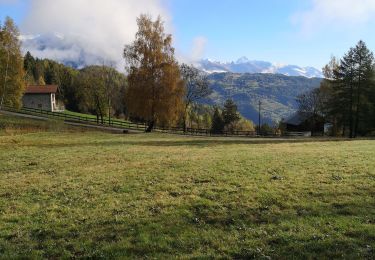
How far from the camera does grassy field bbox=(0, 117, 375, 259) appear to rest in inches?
314

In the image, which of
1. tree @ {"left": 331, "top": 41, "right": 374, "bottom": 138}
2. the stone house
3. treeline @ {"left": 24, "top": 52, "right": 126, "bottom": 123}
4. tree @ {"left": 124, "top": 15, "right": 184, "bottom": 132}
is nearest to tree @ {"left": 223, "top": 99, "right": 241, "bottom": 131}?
treeline @ {"left": 24, "top": 52, "right": 126, "bottom": 123}

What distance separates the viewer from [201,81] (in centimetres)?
7350

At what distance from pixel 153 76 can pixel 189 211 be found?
1522 inches

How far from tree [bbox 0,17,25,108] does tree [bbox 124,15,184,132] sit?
17.1 meters

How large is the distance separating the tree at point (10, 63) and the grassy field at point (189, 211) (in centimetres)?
3947

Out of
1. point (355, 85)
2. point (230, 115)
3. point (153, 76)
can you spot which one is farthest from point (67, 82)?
point (355, 85)

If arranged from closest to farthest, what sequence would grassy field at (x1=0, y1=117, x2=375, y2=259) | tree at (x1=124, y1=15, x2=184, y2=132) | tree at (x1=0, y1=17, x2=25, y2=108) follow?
grassy field at (x1=0, y1=117, x2=375, y2=259) → tree at (x1=124, y1=15, x2=184, y2=132) → tree at (x1=0, y1=17, x2=25, y2=108)

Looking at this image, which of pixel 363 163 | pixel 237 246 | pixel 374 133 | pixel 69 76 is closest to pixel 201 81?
pixel 374 133

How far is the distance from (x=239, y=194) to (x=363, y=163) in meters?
10.1

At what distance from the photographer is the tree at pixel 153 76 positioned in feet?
155

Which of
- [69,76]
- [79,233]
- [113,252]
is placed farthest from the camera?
[69,76]

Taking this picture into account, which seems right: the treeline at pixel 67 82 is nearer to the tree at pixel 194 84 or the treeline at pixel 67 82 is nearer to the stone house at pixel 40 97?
the stone house at pixel 40 97

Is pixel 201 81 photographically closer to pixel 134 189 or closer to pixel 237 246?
pixel 134 189

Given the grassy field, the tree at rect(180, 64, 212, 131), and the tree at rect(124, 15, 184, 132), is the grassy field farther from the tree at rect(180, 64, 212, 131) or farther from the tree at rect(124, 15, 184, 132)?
the tree at rect(180, 64, 212, 131)
